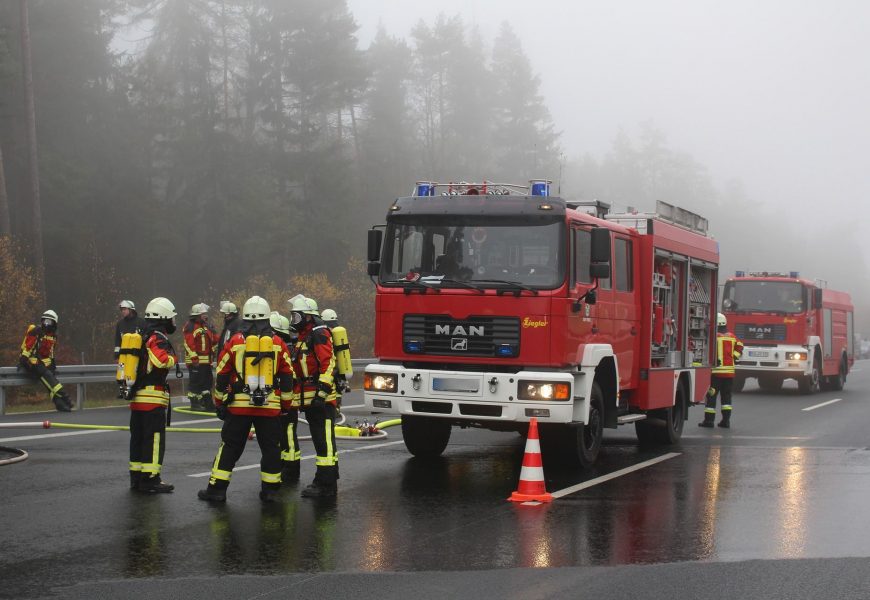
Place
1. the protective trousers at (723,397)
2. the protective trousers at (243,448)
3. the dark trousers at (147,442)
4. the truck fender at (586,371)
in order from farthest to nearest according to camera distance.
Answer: the protective trousers at (723,397) < the truck fender at (586,371) < the dark trousers at (147,442) < the protective trousers at (243,448)

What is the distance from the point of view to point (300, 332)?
1113 cm

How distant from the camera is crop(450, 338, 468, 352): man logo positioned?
11.8 metres

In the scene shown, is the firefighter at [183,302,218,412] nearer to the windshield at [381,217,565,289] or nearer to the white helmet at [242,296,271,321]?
the windshield at [381,217,565,289]

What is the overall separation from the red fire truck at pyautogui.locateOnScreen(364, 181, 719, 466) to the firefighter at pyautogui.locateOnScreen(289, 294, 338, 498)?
142cm

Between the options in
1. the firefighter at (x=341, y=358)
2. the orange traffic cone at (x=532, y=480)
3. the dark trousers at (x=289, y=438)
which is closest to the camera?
the orange traffic cone at (x=532, y=480)

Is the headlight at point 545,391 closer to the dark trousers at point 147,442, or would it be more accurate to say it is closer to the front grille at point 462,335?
the front grille at point 462,335

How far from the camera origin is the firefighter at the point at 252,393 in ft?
32.6

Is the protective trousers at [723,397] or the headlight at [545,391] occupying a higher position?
the headlight at [545,391]

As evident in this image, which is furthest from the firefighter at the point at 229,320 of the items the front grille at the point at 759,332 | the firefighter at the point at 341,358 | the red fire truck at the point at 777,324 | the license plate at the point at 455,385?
the front grille at the point at 759,332

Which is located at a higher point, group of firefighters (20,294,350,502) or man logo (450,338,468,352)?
man logo (450,338,468,352)

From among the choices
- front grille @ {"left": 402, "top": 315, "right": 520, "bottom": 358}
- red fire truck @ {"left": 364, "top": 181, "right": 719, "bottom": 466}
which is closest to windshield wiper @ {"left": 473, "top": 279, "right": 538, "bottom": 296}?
red fire truck @ {"left": 364, "top": 181, "right": 719, "bottom": 466}

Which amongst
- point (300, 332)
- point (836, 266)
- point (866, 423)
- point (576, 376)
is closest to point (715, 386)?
point (866, 423)

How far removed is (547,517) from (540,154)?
6566 centimetres

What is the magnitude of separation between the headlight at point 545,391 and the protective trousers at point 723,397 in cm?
804
